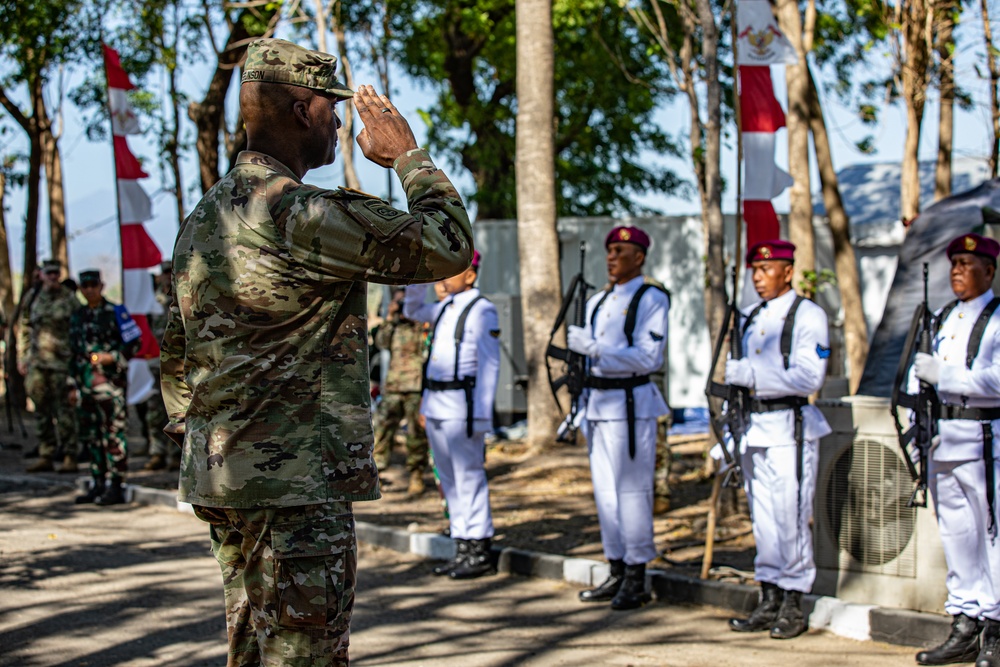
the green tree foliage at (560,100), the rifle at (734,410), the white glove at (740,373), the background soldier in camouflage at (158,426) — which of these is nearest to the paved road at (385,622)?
the rifle at (734,410)

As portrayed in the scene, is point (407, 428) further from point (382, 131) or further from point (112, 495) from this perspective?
point (382, 131)

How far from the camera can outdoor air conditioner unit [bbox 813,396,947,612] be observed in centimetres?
647

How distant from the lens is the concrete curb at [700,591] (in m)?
6.25

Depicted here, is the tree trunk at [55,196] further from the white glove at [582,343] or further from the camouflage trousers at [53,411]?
the white glove at [582,343]

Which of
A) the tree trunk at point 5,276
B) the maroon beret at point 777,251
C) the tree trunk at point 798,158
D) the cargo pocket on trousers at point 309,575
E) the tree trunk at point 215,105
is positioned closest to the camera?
the cargo pocket on trousers at point 309,575

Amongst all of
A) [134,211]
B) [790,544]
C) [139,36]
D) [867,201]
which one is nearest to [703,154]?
[134,211]

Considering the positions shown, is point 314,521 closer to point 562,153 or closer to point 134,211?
point 134,211

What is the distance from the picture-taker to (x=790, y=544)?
645cm

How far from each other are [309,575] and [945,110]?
13.2m

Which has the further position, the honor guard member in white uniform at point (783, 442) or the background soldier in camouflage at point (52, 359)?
the background soldier in camouflage at point (52, 359)

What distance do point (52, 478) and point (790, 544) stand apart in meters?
9.20

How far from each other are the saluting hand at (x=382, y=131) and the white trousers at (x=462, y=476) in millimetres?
5131

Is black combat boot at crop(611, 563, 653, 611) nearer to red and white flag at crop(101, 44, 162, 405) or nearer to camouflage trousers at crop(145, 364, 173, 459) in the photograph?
red and white flag at crop(101, 44, 162, 405)

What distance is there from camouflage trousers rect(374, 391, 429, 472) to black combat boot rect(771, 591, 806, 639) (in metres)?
4.97
